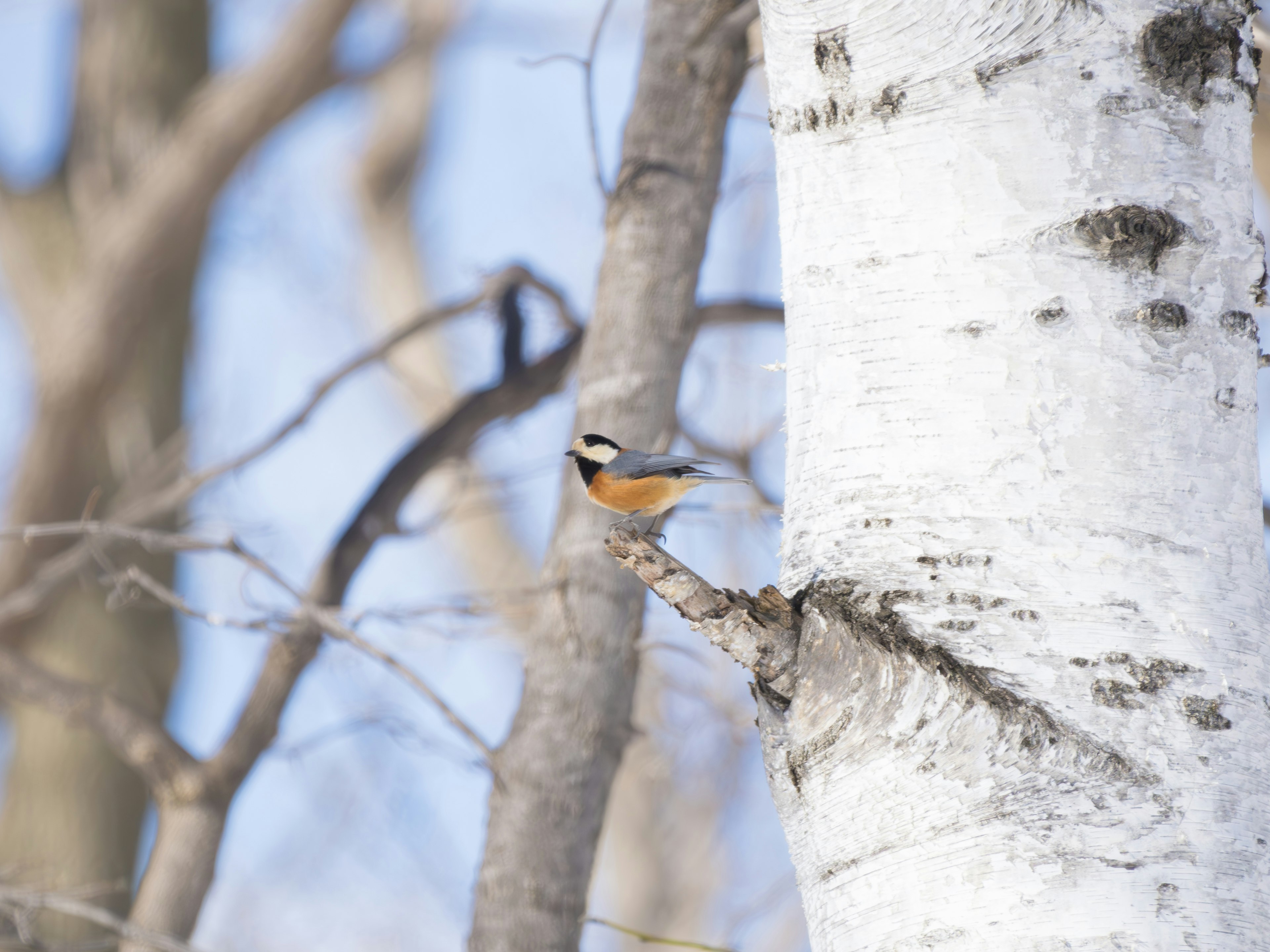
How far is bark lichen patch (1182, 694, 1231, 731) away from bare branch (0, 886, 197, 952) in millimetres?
2350

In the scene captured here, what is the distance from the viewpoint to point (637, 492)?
2.03 meters

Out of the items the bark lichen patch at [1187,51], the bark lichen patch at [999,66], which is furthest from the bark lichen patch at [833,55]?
the bark lichen patch at [1187,51]

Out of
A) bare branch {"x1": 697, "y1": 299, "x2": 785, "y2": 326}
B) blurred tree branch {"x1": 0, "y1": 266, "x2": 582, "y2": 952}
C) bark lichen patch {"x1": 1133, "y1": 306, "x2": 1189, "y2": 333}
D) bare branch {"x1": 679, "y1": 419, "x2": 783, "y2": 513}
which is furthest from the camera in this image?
bare branch {"x1": 679, "y1": 419, "x2": 783, "y2": 513}

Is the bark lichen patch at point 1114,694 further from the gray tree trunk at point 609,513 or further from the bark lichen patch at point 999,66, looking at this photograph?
the gray tree trunk at point 609,513

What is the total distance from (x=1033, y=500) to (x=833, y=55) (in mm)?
638

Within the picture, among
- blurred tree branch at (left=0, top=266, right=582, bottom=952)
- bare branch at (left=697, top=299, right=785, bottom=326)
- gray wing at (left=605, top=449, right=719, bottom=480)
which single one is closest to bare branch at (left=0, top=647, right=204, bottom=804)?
blurred tree branch at (left=0, top=266, right=582, bottom=952)

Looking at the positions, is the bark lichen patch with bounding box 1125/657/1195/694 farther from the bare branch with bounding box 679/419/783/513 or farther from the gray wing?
the bare branch with bounding box 679/419/783/513

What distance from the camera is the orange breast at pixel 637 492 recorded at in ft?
6.64

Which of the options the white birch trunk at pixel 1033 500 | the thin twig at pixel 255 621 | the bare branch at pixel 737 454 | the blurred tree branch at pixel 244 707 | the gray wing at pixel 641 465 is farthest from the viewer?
the bare branch at pixel 737 454

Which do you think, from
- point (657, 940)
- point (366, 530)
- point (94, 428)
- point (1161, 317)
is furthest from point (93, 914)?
point (94, 428)

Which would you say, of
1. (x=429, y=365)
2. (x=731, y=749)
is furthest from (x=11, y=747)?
(x=429, y=365)

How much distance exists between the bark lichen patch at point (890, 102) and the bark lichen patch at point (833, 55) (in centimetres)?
6

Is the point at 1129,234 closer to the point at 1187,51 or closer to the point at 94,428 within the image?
the point at 1187,51

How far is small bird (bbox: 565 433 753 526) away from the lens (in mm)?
2016
